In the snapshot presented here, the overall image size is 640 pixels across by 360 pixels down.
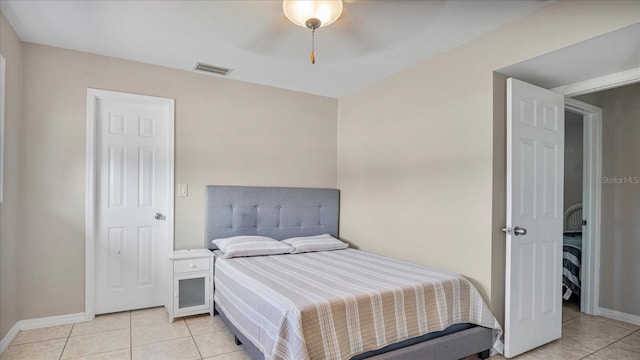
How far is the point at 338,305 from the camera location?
1959 millimetres

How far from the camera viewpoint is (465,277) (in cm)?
270

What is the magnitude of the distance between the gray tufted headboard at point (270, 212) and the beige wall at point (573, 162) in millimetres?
3516

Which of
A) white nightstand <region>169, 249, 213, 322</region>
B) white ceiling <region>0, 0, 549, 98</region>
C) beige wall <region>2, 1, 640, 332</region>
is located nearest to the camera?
white ceiling <region>0, 0, 549, 98</region>

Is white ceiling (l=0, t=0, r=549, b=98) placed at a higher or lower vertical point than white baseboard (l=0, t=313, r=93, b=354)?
higher

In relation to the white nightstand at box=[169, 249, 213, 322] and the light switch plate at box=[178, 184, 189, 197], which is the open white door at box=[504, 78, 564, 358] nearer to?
the white nightstand at box=[169, 249, 213, 322]

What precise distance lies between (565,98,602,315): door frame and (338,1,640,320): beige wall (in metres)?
1.55

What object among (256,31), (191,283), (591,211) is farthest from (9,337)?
(591,211)

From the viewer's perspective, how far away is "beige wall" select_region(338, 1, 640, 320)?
232 cm

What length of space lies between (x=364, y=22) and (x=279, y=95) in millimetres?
1803

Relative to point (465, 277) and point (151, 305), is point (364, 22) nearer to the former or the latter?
point (465, 277)

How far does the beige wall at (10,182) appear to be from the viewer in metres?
2.49

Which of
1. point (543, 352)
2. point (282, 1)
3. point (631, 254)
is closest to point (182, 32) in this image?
point (282, 1)

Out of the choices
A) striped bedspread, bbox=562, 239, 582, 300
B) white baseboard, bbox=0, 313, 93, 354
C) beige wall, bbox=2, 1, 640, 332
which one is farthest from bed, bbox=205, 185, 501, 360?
striped bedspread, bbox=562, 239, 582, 300

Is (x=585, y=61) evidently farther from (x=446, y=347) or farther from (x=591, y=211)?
(x=446, y=347)
